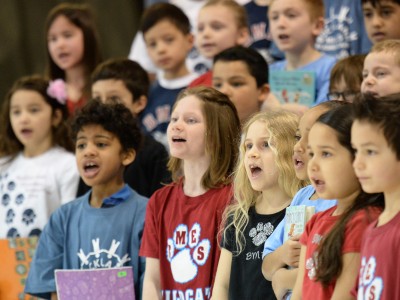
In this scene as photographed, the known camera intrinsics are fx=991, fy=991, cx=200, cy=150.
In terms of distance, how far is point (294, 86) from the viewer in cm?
530

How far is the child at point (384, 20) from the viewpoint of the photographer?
514 centimetres

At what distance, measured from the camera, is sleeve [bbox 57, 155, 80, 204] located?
551 centimetres

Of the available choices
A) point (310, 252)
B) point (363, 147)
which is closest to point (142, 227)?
point (310, 252)

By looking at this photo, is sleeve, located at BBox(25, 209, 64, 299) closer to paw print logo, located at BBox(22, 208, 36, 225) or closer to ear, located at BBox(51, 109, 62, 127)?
paw print logo, located at BBox(22, 208, 36, 225)

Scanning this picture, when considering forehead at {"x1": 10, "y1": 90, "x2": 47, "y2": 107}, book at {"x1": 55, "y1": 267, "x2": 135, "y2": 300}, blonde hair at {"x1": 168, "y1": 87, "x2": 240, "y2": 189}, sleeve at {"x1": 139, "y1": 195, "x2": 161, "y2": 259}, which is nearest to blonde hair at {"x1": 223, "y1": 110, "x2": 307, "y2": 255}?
blonde hair at {"x1": 168, "y1": 87, "x2": 240, "y2": 189}

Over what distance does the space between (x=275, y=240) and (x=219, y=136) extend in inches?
31.8

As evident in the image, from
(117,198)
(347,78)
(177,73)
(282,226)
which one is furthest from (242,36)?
(282,226)

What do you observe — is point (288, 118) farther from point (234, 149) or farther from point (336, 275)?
point (336, 275)

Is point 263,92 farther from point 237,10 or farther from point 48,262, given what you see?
point 48,262

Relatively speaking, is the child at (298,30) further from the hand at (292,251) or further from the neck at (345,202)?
the neck at (345,202)

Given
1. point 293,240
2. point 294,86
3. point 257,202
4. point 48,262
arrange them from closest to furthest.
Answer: point 293,240 < point 257,202 < point 48,262 < point 294,86

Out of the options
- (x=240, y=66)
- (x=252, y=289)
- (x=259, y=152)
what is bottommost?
(x=252, y=289)

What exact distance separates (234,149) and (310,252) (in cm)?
117

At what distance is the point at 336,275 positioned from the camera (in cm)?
324
